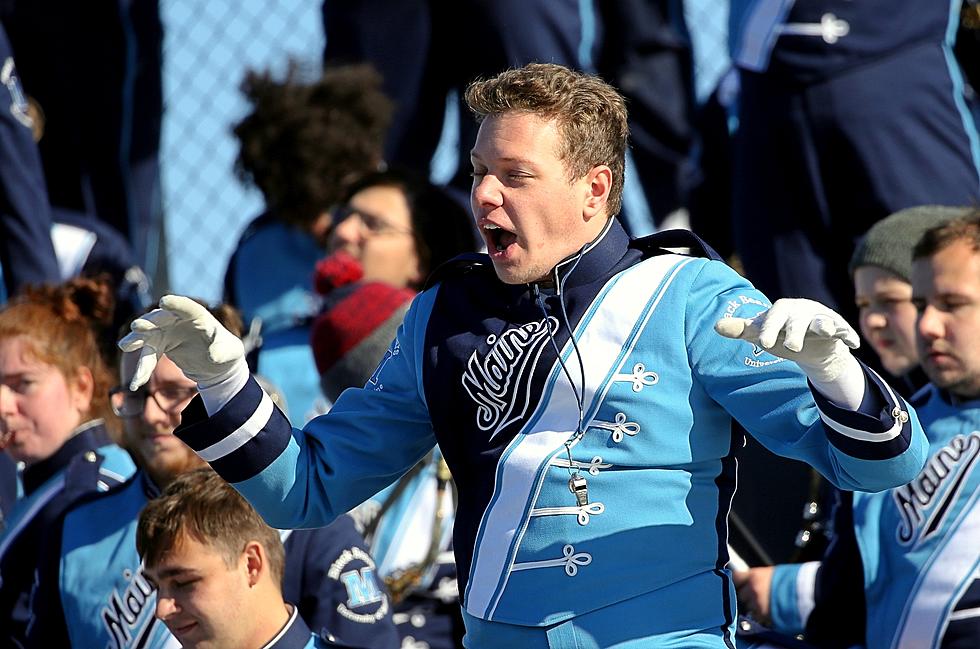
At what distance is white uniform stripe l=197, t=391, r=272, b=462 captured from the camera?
2.86 metres

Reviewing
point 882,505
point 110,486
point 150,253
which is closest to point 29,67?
point 150,253

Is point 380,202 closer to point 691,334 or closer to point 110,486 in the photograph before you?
point 110,486

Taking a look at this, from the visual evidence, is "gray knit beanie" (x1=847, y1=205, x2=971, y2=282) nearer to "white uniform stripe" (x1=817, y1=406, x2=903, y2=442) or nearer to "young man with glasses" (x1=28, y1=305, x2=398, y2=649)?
"young man with glasses" (x1=28, y1=305, x2=398, y2=649)

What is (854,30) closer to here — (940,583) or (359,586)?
(940,583)

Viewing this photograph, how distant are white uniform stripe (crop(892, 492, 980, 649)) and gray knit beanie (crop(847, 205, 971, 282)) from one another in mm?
702

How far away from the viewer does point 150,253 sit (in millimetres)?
6992

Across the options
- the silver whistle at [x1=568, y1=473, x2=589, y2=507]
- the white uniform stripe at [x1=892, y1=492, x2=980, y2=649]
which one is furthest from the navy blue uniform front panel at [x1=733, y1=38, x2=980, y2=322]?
the silver whistle at [x1=568, y1=473, x2=589, y2=507]

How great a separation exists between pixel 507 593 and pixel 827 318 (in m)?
0.70

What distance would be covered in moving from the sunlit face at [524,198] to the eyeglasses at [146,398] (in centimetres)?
117

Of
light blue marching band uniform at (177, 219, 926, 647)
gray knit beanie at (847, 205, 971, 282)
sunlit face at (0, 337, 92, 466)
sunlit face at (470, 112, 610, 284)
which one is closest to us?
light blue marching band uniform at (177, 219, 926, 647)

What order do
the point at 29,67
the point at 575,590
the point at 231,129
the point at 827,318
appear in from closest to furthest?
the point at 827,318
the point at 575,590
the point at 231,129
the point at 29,67

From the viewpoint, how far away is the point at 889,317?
4203 mm

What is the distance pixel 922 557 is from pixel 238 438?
1556 mm

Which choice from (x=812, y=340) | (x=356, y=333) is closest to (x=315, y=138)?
(x=356, y=333)
